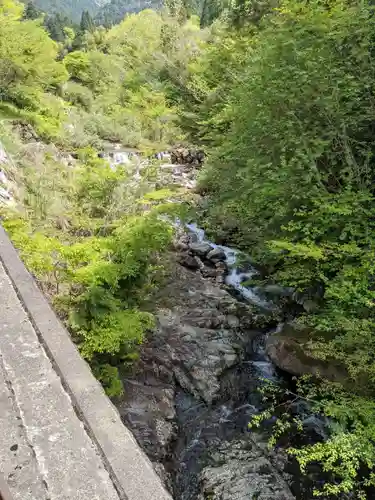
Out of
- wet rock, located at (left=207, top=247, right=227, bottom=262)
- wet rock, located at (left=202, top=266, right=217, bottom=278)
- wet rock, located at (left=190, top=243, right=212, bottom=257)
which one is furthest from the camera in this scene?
wet rock, located at (left=190, top=243, right=212, bottom=257)

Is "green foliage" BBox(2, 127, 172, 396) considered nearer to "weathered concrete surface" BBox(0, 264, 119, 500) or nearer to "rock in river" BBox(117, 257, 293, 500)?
"rock in river" BBox(117, 257, 293, 500)

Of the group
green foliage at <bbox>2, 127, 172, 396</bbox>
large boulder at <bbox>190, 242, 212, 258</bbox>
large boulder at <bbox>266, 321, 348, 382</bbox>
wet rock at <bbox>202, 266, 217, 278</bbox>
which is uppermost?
green foliage at <bbox>2, 127, 172, 396</bbox>

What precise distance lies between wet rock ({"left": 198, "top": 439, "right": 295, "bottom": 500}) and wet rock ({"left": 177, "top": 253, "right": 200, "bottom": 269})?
5133 millimetres

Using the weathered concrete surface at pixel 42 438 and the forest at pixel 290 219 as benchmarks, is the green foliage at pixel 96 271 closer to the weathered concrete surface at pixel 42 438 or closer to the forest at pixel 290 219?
the forest at pixel 290 219

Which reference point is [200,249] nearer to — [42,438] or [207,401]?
[207,401]

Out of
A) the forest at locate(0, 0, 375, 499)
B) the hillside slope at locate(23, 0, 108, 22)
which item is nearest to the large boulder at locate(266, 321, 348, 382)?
the forest at locate(0, 0, 375, 499)

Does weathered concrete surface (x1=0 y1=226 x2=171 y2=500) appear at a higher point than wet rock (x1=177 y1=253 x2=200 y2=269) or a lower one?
higher

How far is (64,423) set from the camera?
172 cm

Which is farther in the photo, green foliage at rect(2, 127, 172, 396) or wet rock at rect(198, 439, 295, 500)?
green foliage at rect(2, 127, 172, 396)

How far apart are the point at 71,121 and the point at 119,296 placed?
13765mm

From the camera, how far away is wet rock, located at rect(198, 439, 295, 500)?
471 cm

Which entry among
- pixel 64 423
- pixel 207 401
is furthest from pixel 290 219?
pixel 64 423

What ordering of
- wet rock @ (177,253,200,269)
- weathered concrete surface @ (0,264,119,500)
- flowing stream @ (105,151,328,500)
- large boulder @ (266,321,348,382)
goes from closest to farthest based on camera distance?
weathered concrete surface @ (0,264,119,500) < flowing stream @ (105,151,328,500) < large boulder @ (266,321,348,382) < wet rock @ (177,253,200,269)

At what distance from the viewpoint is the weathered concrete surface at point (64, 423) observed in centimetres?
151
